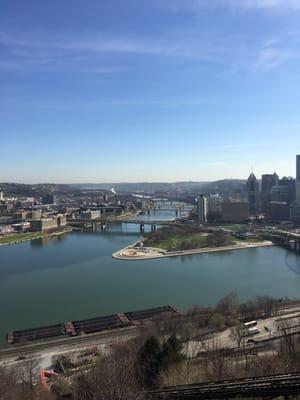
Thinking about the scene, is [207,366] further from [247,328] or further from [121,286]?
[121,286]

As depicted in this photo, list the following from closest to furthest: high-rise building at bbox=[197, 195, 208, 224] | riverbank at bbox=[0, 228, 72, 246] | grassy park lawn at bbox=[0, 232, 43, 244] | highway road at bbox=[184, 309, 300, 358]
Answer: highway road at bbox=[184, 309, 300, 358], riverbank at bbox=[0, 228, 72, 246], grassy park lawn at bbox=[0, 232, 43, 244], high-rise building at bbox=[197, 195, 208, 224]

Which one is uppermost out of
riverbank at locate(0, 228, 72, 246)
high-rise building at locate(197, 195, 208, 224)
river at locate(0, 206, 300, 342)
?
high-rise building at locate(197, 195, 208, 224)

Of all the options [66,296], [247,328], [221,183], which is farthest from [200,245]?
[221,183]

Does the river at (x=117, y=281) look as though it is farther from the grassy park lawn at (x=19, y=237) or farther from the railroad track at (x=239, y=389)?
the railroad track at (x=239, y=389)

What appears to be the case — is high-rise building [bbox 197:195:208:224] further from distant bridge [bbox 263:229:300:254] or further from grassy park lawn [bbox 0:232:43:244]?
grassy park lawn [bbox 0:232:43:244]

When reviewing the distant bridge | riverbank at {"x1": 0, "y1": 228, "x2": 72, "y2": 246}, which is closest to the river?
the distant bridge
